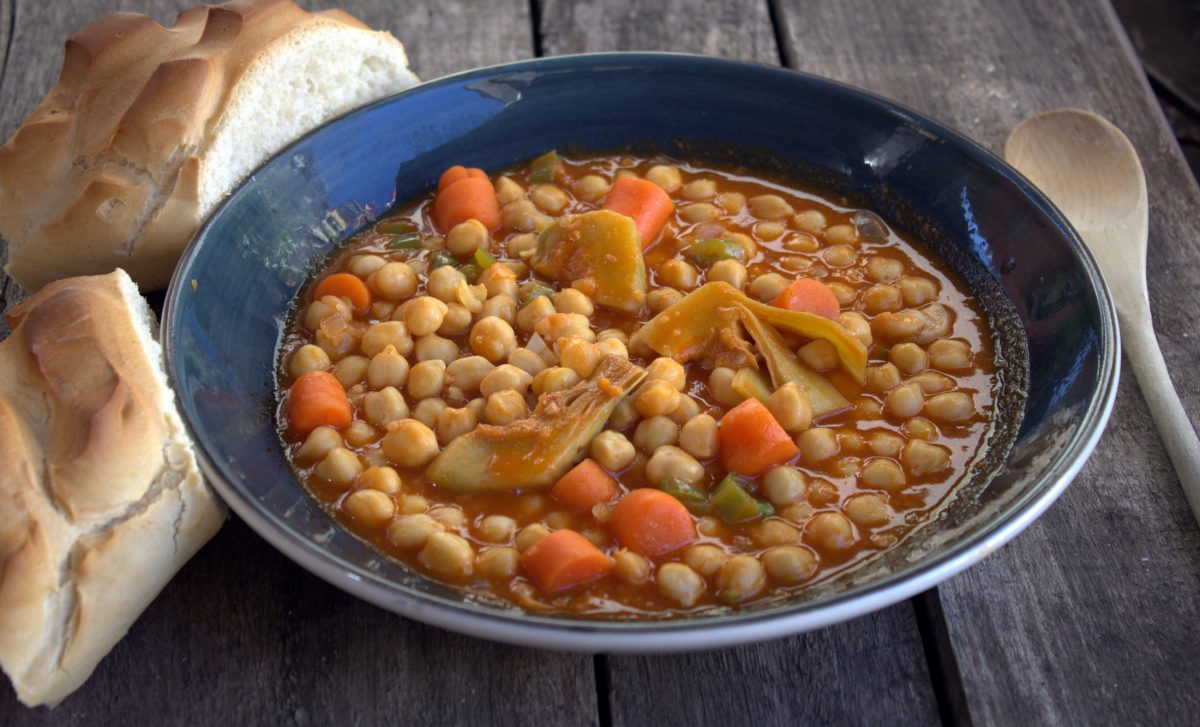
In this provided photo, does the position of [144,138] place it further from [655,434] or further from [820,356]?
[820,356]

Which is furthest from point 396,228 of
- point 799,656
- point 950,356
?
point 799,656

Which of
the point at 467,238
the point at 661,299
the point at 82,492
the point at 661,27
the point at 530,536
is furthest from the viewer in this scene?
the point at 661,27

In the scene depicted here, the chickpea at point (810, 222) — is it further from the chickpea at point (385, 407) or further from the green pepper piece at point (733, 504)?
the chickpea at point (385, 407)

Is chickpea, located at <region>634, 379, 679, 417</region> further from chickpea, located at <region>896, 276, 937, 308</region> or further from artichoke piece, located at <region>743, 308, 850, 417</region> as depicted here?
chickpea, located at <region>896, 276, 937, 308</region>

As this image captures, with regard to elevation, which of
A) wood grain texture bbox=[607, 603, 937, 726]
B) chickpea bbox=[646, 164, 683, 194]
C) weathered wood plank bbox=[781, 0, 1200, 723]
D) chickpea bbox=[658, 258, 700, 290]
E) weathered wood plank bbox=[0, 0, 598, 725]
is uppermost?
chickpea bbox=[646, 164, 683, 194]

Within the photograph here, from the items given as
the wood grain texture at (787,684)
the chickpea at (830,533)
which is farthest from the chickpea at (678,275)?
the wood grain texture at (787,684)

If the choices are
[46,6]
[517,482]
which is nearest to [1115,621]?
[517,482]

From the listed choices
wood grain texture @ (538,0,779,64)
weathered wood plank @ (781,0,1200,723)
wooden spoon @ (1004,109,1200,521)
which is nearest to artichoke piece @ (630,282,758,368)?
weathered wood plank @ (781,0,1200,723)
